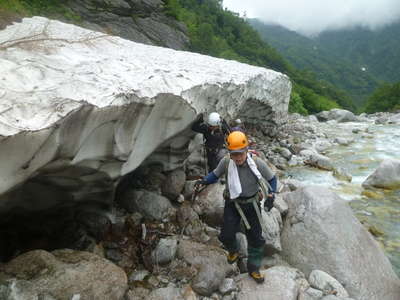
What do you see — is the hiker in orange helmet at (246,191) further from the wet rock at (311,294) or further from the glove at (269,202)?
the wet rock at (311,294)

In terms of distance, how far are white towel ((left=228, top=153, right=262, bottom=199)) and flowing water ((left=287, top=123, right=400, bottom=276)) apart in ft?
11.9

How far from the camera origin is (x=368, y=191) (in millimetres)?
8633

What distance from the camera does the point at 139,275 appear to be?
12.8 feet

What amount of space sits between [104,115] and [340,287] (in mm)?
3736

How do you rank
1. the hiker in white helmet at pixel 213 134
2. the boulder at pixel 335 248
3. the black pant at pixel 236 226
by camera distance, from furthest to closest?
the hiker in white helmet at pixel 213 134 < the boulder at pixel 335 248 < the black pant at pixel 236 226

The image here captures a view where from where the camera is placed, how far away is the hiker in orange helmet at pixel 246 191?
12.2ft

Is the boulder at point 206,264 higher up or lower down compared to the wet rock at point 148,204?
lower down

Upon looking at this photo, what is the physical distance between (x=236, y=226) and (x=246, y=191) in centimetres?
61

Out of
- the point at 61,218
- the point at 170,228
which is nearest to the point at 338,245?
the point at 170,228

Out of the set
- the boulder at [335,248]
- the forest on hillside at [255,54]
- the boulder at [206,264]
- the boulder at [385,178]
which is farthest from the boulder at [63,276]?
the forest on hillside at [255,54]

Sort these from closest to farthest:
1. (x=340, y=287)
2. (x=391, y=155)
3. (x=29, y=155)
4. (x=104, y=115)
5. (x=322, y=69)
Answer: (x=29, y=155)
(x=104, y=115)
(x=340, y=287)
(x=391, y=155)
(x=322, y=69)

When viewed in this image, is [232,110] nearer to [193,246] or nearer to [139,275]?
[193,246]

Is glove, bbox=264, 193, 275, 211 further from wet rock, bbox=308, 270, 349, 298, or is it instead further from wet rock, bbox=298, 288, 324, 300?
wet rock, bbox=308, 270, 349, 298

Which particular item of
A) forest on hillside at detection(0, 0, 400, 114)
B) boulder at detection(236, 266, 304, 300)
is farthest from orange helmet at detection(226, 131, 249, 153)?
forest on hillside at detection(0, 0, 400, 114)
